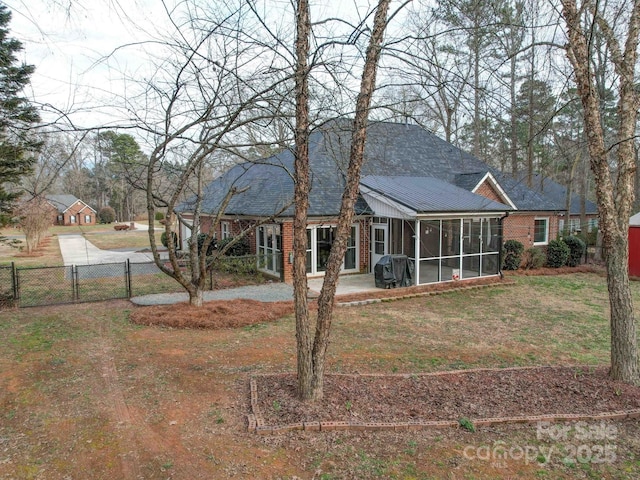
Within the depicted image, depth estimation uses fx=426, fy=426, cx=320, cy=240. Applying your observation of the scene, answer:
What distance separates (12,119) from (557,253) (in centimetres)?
1844

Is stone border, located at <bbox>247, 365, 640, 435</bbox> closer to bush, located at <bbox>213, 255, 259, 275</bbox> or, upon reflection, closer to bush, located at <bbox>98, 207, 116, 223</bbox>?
bush, located at <bbox>213, 255, 259, 275</bbox>

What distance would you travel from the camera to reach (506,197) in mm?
17562

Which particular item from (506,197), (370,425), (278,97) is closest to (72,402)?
(370,425)

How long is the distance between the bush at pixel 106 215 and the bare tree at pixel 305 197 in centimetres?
5523

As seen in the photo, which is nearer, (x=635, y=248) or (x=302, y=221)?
(x=302, y=221)

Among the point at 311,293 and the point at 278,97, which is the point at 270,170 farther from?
the point at 278,97

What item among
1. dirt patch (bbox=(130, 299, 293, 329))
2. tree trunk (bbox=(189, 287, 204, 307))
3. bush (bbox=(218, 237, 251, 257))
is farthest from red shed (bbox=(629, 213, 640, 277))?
tree trunk (bbox=(189, 287, 204, 307))

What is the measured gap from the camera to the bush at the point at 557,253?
17547mm

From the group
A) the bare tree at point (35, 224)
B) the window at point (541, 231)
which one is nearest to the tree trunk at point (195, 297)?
the window at point (541, 231)

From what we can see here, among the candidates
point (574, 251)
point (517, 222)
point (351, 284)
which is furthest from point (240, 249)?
point (574, 251)

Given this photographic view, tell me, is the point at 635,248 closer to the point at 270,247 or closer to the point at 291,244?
the point at 291,244

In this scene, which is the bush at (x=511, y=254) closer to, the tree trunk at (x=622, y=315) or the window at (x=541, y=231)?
the window at (x=541, y=231)

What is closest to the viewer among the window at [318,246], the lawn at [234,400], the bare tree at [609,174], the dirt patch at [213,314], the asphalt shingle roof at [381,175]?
the lawn at [234,400]

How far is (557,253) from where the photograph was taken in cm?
1756
